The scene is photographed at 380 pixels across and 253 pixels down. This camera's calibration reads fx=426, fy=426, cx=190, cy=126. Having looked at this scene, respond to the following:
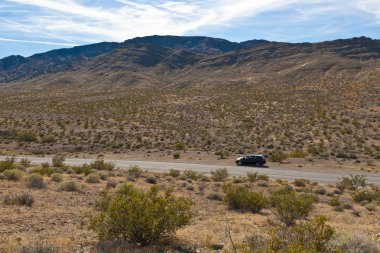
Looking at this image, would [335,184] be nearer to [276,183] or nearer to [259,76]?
[276,183]

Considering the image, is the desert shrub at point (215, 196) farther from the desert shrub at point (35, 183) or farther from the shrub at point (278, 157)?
the shrub at point (278, 157)

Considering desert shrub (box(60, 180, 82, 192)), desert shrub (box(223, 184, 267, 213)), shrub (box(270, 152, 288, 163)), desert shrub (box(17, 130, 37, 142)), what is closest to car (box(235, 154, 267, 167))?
shrub (box(270, 152, 288, 163))

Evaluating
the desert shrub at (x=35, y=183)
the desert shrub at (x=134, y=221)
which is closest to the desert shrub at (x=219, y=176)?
the desert shrub at (x=35, y=183)

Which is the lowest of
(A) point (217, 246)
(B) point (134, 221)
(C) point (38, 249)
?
(A) point (217, 246)

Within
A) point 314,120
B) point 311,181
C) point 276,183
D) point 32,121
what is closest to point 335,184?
point 311,181

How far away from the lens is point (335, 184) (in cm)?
2753

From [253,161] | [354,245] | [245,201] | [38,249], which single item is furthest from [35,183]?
[253,161]

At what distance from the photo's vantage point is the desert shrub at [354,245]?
31.4ft

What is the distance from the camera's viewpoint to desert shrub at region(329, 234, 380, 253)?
9.57m

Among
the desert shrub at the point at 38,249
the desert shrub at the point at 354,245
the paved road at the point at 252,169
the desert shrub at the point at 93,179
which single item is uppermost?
the desert shrub at the point at 354,245

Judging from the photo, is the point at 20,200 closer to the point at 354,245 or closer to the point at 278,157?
the point at 354,245

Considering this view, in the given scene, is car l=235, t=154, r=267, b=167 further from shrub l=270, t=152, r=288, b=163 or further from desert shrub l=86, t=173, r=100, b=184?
desert shrub l=86, t=173, r=100, b=184

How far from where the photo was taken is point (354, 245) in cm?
974

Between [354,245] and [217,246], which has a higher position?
[354,245]
